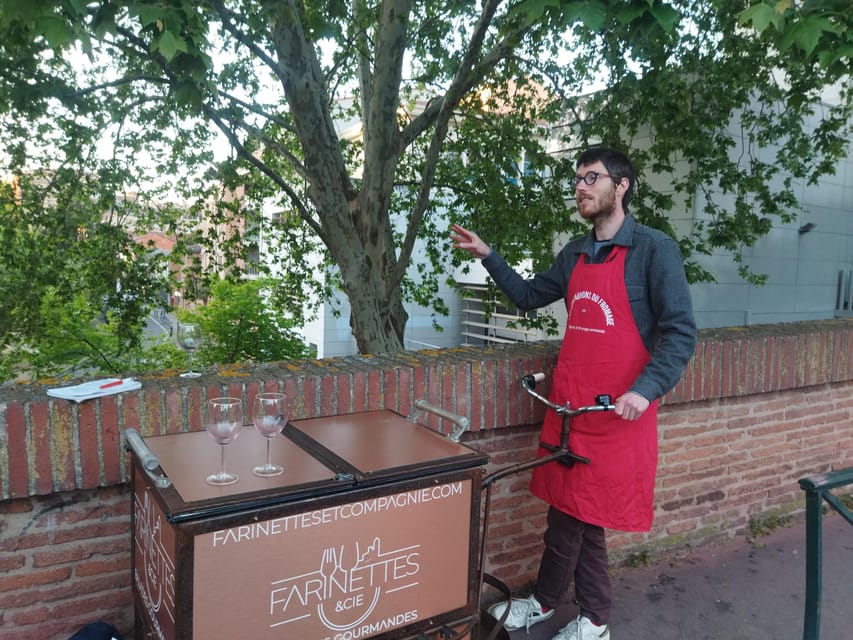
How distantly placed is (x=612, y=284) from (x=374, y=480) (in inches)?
57.4

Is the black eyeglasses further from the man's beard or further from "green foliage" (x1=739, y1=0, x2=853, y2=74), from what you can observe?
"green foliage" (x1=739, y1=0, x2=853, y2=74)

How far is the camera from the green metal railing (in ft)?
7.03

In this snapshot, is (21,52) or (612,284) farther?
(21,52)

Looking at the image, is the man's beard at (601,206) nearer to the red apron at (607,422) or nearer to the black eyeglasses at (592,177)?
the black eyeglasses at (592,177)

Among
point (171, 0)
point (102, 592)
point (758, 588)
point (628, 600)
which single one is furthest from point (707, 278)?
point (102, 592)

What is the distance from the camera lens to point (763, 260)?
838cm

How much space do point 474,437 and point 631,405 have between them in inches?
35.6

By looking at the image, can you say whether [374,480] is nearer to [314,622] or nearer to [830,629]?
[314,622]

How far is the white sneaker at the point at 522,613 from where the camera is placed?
3053mm

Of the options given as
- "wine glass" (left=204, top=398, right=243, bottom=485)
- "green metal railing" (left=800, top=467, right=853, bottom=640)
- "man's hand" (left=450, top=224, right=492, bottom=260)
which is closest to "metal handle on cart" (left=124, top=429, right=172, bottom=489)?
"wine glass" (left=204, top=398, right=243, bottom=485)

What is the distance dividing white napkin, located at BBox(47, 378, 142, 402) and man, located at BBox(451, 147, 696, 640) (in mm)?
1834

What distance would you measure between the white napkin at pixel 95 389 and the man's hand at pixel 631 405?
188 centimetres

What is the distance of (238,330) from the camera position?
895cm

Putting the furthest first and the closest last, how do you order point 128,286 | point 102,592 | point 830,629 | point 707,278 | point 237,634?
point 128,286, point 707,278, point 830,629, point 102,592, point 237,634
